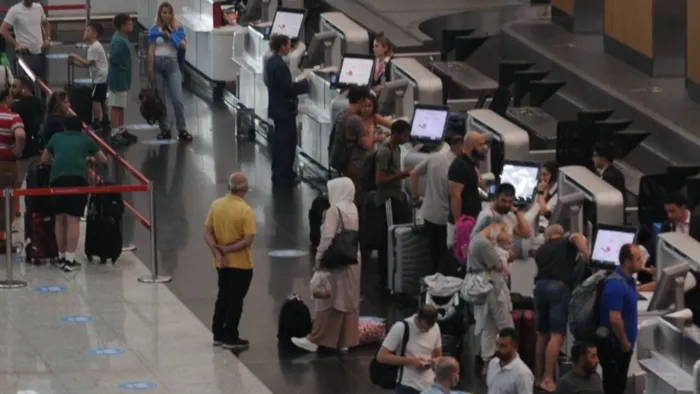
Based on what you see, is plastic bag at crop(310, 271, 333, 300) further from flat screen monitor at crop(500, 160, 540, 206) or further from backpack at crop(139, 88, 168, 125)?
backpack at crop(139, 88, 168, 125)

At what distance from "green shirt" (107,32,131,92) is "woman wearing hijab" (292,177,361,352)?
8.11m

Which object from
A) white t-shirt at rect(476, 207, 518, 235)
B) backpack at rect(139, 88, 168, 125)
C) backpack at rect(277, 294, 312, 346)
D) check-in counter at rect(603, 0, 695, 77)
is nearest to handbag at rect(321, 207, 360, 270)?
backpack at rect(277, 294, 312, 346)

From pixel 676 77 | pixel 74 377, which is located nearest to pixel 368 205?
pixel 74 377

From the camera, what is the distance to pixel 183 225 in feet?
64.3

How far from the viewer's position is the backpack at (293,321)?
51.2 feet

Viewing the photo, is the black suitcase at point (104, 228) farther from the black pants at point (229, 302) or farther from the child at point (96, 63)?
the child at point (96, 63)

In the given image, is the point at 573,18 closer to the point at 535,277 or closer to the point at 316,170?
the point at 316,170

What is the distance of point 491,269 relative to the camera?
14.6 metres

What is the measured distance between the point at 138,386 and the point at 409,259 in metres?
3.29

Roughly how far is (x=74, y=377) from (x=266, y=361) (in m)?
1.54

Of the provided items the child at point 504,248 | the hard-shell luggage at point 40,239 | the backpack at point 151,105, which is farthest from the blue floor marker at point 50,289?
the backpack at point 151,105

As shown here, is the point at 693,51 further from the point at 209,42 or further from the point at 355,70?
the point at 209,42

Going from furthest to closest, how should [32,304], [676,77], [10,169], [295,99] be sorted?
[676,77] < [295,99] < [10,169] < [32,304]

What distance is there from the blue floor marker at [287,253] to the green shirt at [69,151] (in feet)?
7.13
